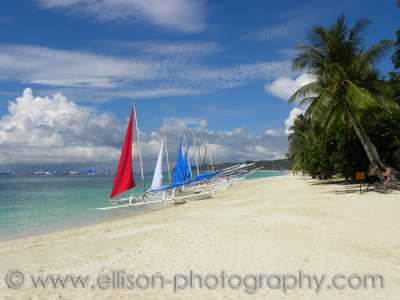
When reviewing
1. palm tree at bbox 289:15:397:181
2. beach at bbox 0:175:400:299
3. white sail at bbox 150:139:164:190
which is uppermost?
palm tree at bbox 289:15:397:181

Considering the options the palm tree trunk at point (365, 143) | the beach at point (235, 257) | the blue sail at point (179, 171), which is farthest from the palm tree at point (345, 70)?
the blue sail at point (179, 171)

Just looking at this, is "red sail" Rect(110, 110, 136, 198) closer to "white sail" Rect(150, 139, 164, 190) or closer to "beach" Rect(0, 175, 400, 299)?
"white sail" Rect(150, 139, 164, 190)

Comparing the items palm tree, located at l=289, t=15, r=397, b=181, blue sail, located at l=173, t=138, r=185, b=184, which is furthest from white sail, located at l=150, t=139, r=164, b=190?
palm tree, located at l=289, t=15, r=397, b=181

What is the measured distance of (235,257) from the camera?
6.59 metres

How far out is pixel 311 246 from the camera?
7105 millimetres

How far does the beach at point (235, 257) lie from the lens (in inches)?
197

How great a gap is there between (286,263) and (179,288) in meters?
2.43

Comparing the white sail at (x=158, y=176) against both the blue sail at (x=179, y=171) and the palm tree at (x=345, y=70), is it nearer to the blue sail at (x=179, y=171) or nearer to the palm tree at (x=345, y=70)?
the blue sail at (x=179, y=171)

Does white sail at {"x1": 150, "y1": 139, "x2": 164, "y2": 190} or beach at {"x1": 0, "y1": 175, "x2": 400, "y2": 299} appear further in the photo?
white sail at {"x1": 150, "y1": 139, "x2": 164, "y2": 190}

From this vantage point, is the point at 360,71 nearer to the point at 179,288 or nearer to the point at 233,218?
the point at 233,218

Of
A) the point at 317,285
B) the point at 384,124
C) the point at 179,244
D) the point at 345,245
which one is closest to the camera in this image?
the point at 317,285

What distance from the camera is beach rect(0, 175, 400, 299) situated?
5000 mm

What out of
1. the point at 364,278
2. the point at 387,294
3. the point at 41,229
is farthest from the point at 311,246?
the point at 41,229

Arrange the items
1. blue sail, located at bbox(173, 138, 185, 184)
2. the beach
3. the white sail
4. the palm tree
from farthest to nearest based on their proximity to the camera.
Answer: blue sail, located at bbox(173, 138, 185, 184), the white sail, the palm tree, the beach
